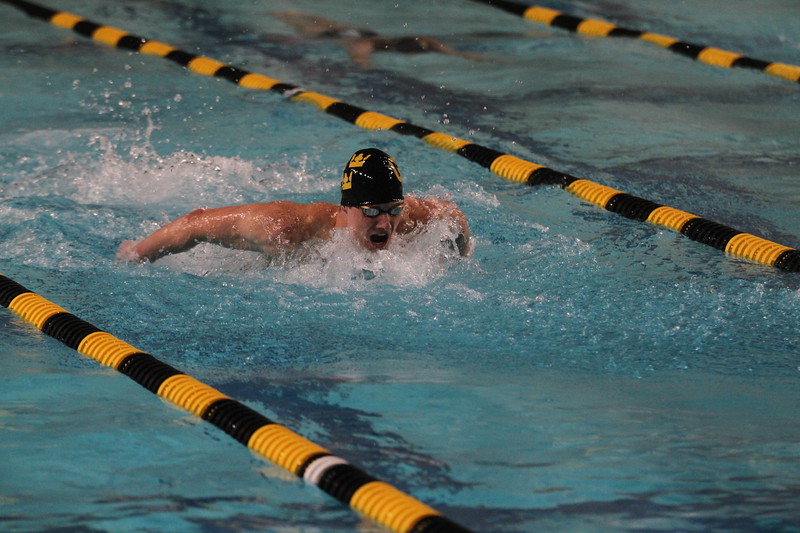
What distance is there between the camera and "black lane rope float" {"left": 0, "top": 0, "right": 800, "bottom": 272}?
4.65 meters

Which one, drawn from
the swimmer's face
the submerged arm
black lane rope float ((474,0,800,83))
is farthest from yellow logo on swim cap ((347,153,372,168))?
black lane rope float ((474,0,800,83))

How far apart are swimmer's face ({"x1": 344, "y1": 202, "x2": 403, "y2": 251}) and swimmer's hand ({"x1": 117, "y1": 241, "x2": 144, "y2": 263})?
0.82 metres

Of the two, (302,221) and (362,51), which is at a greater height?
(362,51)

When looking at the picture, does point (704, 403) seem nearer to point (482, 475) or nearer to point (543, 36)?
point (482, 475)

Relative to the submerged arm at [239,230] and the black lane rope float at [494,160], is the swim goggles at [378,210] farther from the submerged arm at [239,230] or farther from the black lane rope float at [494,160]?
the black lane rope float at [494,160]

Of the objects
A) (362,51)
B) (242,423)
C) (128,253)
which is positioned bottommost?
(242,423)

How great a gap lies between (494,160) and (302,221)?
182cm

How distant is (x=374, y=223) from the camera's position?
4090mm

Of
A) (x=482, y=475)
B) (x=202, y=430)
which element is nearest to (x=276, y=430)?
(x=202, y=430)

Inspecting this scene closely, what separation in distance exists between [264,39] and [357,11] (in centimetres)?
112

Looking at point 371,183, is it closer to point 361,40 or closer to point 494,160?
point 494,160

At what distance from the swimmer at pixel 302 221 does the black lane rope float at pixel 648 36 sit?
4.34 meters

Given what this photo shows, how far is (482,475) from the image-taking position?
2.86 m

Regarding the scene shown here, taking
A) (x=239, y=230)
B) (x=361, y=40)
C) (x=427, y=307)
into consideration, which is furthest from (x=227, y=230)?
(x=361, y=40)
